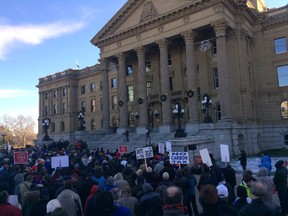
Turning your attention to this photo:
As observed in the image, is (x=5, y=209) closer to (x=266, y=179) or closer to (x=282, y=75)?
(x=266, y=179)

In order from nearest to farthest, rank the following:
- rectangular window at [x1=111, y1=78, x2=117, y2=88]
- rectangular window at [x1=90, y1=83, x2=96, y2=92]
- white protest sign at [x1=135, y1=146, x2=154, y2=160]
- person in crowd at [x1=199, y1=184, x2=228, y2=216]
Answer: person in crowd at [x1=199, y1=184, x2=228, y2=216] < white protest sign at [x1=135, y1=146, x2=154, y2=160] < rectangular window at [x1=111, y1=78, x2=117, y2=88] < rectangular window at [x1=90, y1=83, x2=96, y2=92]

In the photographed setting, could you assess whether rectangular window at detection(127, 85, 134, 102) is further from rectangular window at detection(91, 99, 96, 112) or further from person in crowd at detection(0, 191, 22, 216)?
person in crowd at detection(0, 191, 22, 216)

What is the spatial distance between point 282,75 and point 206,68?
31.7ft

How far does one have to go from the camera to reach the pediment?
36.2m

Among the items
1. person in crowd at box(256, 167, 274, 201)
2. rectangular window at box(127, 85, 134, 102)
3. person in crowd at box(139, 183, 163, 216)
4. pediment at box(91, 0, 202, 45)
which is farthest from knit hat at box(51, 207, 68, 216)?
rectangular window at box(127, 85, 134, 102)

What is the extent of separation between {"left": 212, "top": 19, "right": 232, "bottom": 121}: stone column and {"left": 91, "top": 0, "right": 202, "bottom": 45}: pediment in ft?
18.0

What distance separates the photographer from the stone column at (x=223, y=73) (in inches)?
1213

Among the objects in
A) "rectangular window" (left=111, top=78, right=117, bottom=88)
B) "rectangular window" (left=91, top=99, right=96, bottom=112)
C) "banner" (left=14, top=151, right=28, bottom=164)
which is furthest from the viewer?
"rectangular window" (left=91, top=99, right=96, bottom=112)

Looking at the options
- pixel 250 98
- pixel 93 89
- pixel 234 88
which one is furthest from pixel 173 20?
pixel 93 89

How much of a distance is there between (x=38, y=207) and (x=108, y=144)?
30.7m

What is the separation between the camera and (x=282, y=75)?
119ft

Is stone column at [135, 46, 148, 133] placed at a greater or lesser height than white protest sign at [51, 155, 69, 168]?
greater

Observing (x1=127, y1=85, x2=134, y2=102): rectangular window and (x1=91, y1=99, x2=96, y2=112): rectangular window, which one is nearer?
(x1=127, y1=85, x2=134, y2=102): rectangular window

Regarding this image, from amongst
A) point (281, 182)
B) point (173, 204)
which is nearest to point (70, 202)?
point (173, 204)
